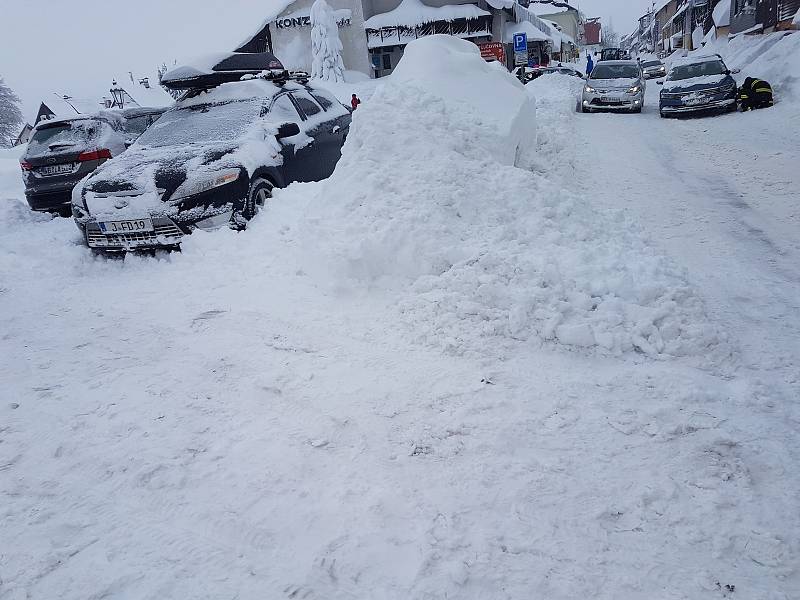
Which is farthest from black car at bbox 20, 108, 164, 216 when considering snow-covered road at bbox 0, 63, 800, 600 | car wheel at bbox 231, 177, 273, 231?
car wheel at bbox 231, 177, 273, 231

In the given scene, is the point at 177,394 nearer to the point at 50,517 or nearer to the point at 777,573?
the point at 50,517

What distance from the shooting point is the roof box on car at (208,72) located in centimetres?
731

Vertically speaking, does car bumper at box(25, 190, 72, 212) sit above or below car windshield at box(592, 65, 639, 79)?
below

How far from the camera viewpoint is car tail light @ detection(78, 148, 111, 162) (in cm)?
892

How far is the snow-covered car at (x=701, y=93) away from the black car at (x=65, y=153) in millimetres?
14076

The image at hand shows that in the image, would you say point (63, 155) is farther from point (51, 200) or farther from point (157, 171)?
point (157, 171)

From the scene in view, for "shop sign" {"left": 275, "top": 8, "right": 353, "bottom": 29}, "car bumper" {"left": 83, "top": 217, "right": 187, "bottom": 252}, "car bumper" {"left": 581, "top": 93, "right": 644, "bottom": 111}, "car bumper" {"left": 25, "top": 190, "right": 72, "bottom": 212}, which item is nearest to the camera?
"car bumper" {"left": 83, "top": 217, "right": 187, "bottom": 252}

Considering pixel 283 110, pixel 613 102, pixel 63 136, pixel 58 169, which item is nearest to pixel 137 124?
pixel 63 136

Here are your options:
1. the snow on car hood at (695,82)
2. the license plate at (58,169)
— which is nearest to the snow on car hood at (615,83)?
the snow on car hood at (695,82)

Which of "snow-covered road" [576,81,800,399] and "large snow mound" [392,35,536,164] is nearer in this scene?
"snow-covered road" [576,81,800,399]

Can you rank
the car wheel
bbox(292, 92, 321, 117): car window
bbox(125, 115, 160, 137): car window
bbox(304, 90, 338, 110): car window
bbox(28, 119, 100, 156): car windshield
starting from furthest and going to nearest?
bbox(125, 115, 160, 137): car window → bbox(28, 119, 100, 156): car windshield → bbox(304, 90, 338, 110): car window → bbox(292, 92, 321, 117): car window → the car wheel

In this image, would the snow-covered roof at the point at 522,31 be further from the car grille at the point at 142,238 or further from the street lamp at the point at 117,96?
the car grille at the point at 142,238

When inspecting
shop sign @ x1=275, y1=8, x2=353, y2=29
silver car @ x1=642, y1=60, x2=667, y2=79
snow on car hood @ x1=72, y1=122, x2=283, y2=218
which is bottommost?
snow on car hood @ x1=72, y1=122, x2=283, y2=218

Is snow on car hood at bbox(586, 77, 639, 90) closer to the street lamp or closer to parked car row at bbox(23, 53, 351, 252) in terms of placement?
parked car row at bbox(23, 53, 351, 252)
